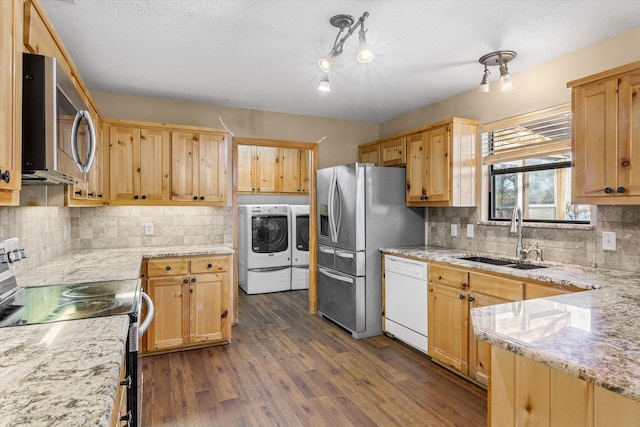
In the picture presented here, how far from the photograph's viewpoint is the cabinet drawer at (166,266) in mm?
3133

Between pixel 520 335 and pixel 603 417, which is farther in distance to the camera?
pixel 520 335

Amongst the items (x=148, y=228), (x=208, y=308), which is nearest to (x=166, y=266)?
(x=208, y=308)

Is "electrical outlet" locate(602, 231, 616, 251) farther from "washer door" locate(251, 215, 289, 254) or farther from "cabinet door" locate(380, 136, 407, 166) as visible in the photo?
"washer door" locate(251, 215, 289, 254)

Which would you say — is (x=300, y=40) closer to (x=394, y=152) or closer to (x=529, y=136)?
(x=394, y=152)

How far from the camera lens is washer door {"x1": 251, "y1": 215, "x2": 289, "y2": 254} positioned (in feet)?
18.1

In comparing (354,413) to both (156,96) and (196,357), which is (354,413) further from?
(156,96)

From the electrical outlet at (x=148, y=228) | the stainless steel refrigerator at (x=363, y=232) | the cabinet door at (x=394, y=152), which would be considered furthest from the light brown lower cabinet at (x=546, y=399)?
the electrical outlet at (x=148, y=228)

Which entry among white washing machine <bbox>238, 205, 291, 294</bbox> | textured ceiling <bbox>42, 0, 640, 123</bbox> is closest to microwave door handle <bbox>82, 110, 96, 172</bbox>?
textured ceiling <bbox>42, 0, 640, 123</bbox>

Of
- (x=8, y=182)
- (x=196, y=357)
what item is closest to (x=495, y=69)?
(x=8, y=182)

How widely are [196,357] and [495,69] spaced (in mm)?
3475

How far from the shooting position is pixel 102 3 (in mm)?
2059

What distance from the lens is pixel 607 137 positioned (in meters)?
2.15

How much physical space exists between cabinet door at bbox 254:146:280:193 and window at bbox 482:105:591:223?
3203mm

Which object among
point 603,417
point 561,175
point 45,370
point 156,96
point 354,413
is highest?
point 156,96
